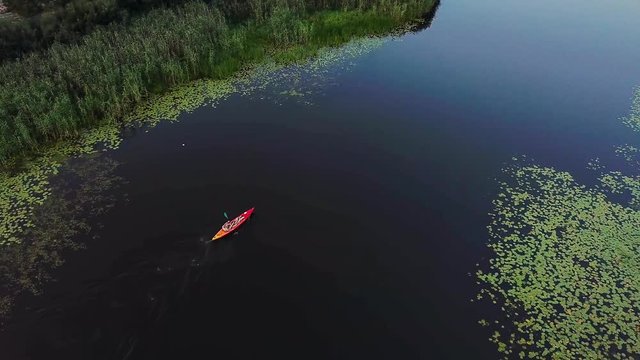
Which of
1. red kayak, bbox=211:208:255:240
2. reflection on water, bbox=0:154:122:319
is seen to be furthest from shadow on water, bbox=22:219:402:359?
reflection on water, bbox=0:154:122:319

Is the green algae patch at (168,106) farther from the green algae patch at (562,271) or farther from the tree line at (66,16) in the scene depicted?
the green algae patch at (562,271)

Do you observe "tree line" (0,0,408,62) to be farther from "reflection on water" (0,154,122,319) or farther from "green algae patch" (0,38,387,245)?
"reflection on water" (0,154,122,319)

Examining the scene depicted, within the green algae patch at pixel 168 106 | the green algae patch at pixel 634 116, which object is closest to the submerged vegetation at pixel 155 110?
the green algae patch at pixel 168 106

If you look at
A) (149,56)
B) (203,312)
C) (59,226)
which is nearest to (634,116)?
(203,312)

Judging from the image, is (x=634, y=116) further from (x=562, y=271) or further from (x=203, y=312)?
(x=203, y=312)

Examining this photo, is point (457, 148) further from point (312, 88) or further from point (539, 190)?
point (312, 88)
